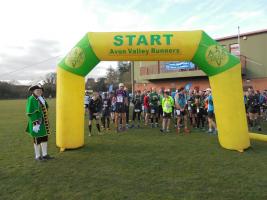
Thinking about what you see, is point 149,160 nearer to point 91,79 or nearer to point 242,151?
point 242,151

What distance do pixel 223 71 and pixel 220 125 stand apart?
64.8 inches

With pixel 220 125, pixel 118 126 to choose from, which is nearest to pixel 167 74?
pixel 118 126

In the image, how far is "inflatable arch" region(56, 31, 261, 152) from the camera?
8.38 m

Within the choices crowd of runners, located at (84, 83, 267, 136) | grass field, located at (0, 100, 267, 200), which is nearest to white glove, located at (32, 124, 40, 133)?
grass field, located at (0, 100, 267, 200)

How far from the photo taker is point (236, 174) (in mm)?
6227

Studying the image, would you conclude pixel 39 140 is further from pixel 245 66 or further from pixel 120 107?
pixel 245 66

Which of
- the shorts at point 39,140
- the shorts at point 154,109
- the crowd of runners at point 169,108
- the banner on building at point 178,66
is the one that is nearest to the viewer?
the shorts at point 39,140

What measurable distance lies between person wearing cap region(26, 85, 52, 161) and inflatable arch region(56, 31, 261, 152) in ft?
3.81

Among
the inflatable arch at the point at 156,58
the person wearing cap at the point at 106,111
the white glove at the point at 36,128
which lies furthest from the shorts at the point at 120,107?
the white glove at the point at 36,128

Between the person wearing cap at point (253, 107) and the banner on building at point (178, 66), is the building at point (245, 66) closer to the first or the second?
the banner on building at point (178, 66)

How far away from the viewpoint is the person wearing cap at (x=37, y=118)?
24.0 ft

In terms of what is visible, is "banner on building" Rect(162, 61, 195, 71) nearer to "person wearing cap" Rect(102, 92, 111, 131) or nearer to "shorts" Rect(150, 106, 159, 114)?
"shorts" Rect(150, 106, 159, 114)

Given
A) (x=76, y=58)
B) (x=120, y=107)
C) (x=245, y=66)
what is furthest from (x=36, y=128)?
(x=245, y=66)

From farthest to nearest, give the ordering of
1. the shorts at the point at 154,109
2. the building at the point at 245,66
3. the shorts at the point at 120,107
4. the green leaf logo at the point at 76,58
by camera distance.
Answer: the building at the point at 245,66 < the shorts at the point at 154,109 < the shorts at the point at 120,107 < the green leaf logo at the point at 76,58
